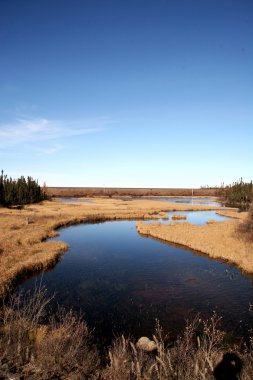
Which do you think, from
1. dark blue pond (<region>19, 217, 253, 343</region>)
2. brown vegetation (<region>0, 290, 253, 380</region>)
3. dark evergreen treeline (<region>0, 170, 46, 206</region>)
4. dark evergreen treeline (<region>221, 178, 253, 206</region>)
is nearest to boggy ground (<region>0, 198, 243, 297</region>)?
dark blue pond (<region>19, 217, 253, 343</region>)

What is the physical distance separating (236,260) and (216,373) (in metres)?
18.9

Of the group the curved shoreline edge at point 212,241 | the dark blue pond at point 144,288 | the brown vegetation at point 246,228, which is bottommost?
the dark blue pond at point 144,288

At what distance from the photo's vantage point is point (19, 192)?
75.1m

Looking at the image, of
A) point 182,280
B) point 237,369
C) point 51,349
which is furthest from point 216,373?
point 182,280

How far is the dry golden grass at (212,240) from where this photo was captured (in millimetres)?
27047

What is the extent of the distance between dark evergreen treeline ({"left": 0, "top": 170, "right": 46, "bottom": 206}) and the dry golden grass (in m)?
36.8

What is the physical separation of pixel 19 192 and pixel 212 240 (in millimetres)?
54449

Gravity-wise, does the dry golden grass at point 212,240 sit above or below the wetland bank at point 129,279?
above

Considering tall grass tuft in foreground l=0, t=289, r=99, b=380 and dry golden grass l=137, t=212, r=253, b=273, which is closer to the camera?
tall grass tuft in foreground l=0, t=289, r=99, b=380

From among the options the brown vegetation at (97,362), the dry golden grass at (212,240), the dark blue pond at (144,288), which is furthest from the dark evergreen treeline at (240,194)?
the brown vegetation at (97,362)

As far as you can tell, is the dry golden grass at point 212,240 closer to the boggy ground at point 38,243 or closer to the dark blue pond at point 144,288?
the boggy ground at point 38,243

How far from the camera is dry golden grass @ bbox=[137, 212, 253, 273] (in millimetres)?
27047

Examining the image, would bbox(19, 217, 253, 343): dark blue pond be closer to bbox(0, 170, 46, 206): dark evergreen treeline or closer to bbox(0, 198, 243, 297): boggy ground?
bbox(0, 198, 243, 297): boggy ground

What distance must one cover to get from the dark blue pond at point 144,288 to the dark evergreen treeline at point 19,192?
41.1 m
